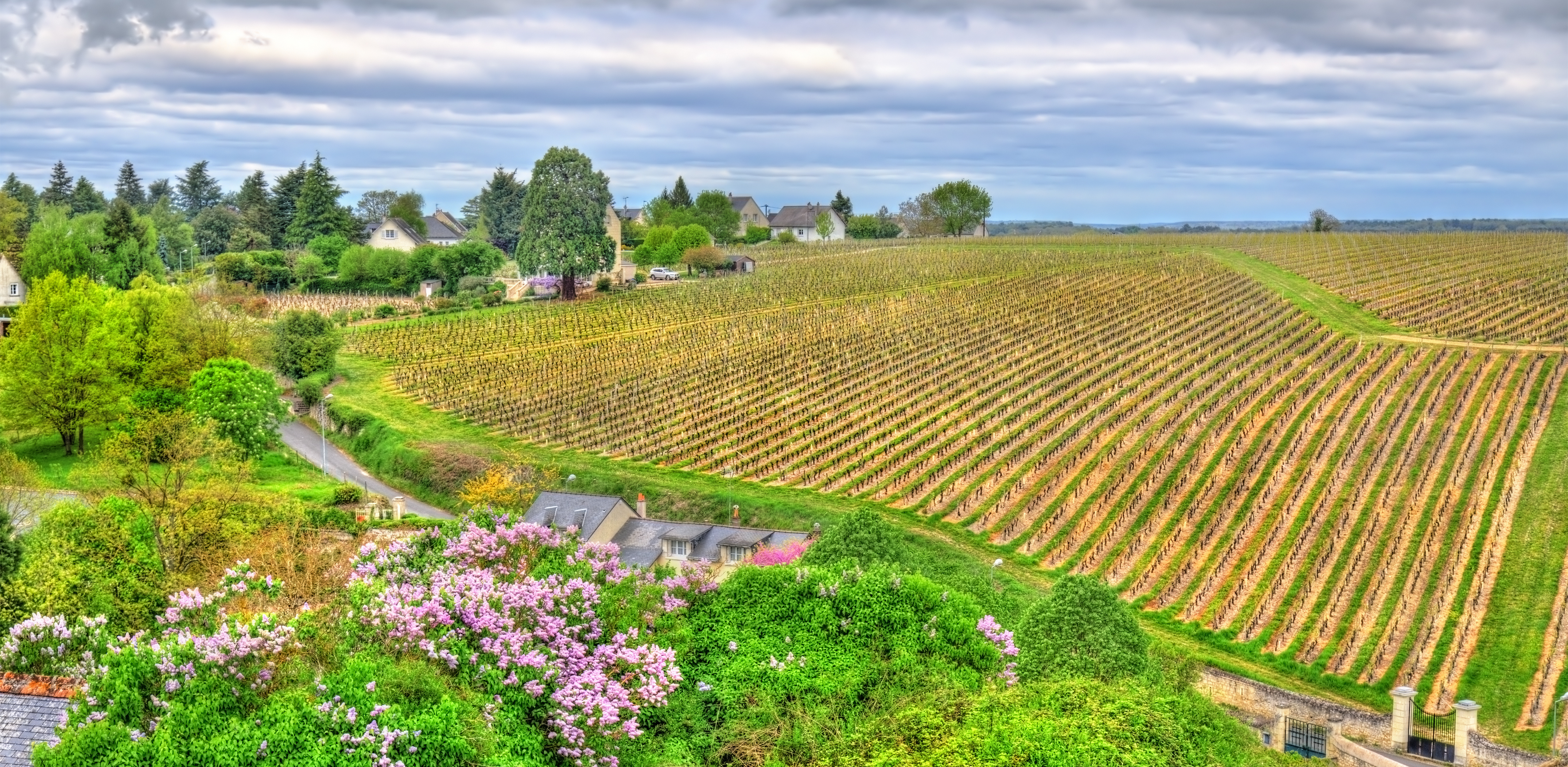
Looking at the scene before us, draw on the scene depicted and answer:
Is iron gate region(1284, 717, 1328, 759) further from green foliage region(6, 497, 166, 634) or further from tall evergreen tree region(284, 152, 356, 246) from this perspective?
tall evergreen tree region(284, 152, 356, 246)

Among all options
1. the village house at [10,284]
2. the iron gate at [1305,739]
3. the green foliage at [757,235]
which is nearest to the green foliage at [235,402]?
the iron gate at [1305,739]

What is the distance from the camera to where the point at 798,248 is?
13312cm

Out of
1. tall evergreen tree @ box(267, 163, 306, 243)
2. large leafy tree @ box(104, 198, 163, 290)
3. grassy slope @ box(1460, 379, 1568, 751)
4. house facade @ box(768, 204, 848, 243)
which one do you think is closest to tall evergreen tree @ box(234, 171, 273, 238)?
tall evergreen tree @ box(267, 163, 306, 243)

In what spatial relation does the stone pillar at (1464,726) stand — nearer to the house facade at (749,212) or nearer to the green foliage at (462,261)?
the green foliage at (462,261)

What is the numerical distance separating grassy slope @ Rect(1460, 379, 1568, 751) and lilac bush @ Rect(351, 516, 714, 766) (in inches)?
805

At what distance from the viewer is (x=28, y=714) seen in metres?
19.4

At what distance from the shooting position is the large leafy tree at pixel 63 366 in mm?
55656

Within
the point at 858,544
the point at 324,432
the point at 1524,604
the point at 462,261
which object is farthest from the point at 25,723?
the point at 462,261

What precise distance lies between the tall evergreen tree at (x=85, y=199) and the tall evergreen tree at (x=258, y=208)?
16877mm

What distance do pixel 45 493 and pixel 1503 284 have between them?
7485cm

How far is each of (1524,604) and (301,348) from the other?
56252 mm

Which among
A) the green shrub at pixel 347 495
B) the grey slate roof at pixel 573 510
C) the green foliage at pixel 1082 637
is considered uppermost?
the green foliage at pixel 1082 637

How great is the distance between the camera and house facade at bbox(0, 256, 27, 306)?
90.6 metres

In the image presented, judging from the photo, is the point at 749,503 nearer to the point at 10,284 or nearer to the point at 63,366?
the point at 63,366
